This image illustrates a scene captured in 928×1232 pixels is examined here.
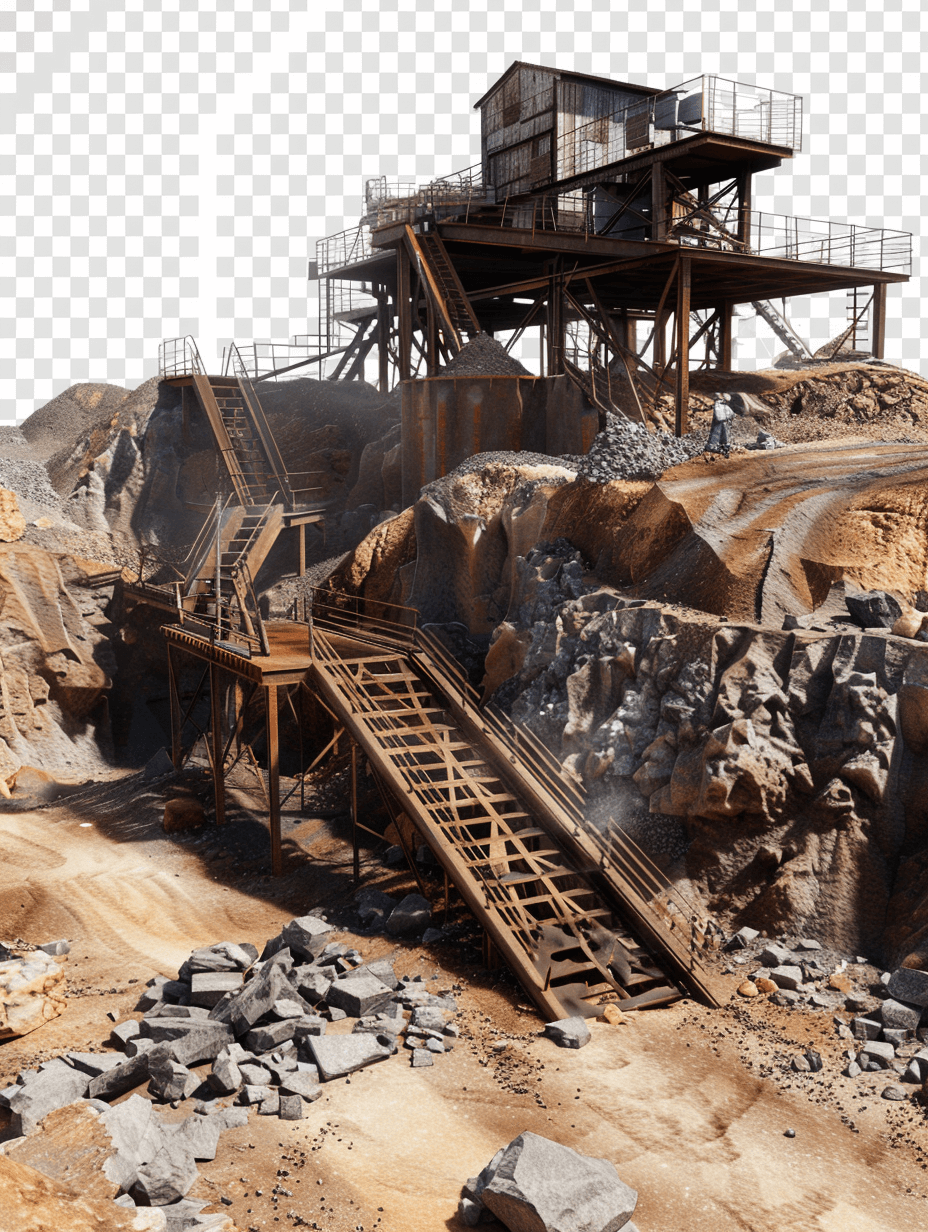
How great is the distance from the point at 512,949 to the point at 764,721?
448 centimetres

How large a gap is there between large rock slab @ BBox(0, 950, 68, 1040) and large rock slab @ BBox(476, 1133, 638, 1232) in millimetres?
6157

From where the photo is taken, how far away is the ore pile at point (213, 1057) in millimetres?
9180

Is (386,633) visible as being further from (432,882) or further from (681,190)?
(681,190)

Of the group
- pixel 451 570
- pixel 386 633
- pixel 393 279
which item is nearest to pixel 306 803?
pixel 386 633

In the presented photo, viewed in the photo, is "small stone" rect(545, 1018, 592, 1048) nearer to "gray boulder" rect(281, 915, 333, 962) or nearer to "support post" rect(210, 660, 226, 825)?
"gray boulder" rect(281, 915, 333, 962)

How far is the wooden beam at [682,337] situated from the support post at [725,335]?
8.44 m

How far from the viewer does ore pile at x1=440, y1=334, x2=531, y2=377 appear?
2520 cm

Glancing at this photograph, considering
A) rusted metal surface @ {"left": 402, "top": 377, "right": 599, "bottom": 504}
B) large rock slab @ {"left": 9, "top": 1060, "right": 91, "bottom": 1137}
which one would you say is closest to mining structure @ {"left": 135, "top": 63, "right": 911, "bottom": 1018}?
rusted metal surface @ {"left": 402, "top": 377, "right": 599, "bottom": 504}

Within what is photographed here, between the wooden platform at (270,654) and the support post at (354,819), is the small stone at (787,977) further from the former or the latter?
the wooden platform at (270,654)

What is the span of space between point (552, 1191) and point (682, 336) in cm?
2014

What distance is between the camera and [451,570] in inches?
850

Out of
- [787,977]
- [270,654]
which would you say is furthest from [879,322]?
[787,977]

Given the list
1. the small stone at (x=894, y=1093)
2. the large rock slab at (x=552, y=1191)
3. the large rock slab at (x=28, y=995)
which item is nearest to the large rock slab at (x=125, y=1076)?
the large rock slab at (x=28, y=995)

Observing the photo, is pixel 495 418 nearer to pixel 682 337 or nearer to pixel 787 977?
pixel 682 337
